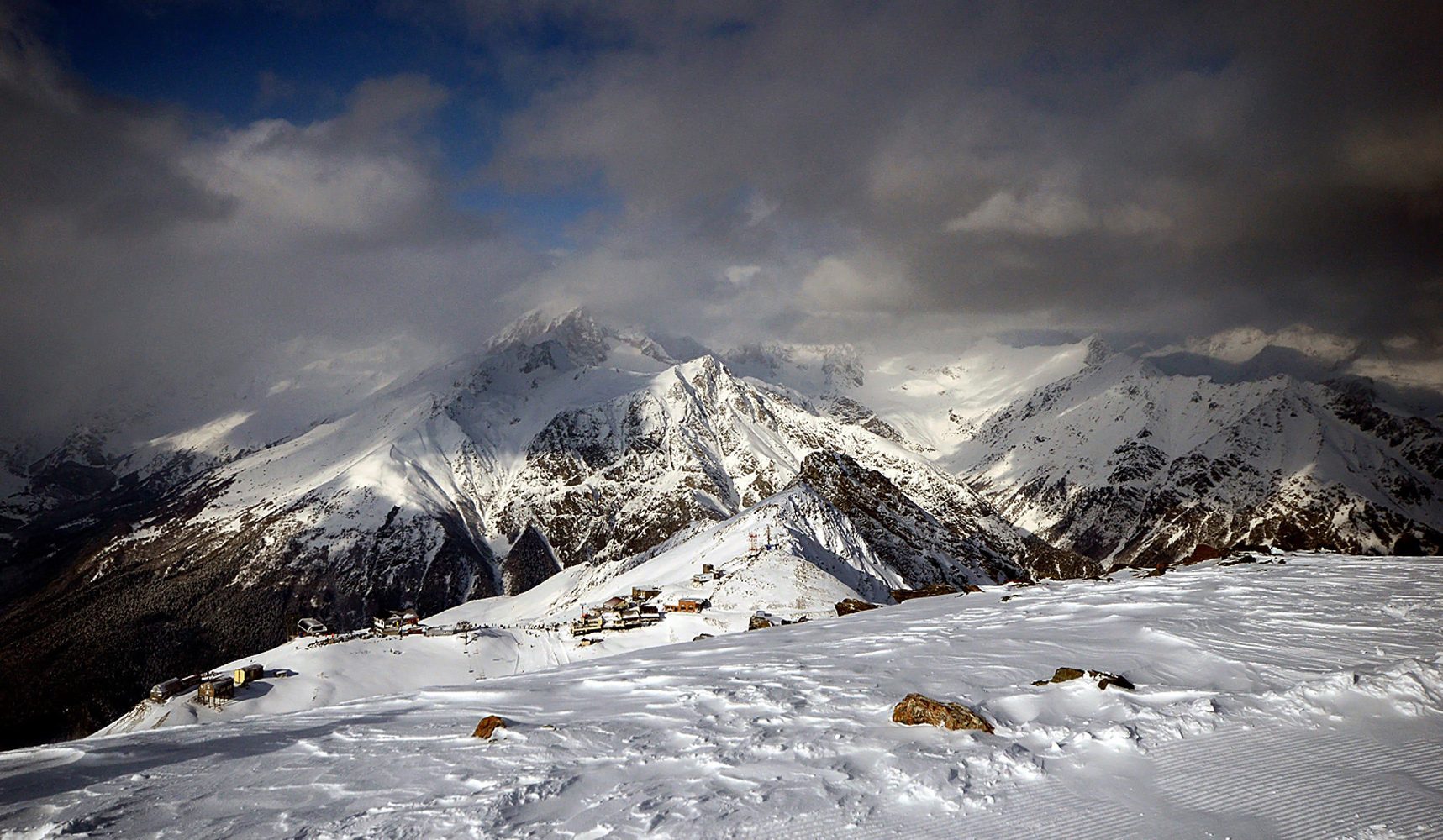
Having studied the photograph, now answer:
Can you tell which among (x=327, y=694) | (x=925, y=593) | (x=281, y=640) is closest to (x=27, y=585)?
(x=281, y=640)

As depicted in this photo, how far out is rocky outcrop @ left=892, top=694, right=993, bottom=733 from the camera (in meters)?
9.64

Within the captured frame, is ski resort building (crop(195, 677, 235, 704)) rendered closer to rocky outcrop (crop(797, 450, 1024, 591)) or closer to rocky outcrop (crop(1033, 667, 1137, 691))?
rocky outcrop (crop(1033, 667, 1137, 691))

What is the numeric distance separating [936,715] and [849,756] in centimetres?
187

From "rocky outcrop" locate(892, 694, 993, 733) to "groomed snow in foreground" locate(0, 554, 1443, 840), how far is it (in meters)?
0.32

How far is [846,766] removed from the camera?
8547 millimetres

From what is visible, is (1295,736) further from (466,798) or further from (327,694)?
(327,694)

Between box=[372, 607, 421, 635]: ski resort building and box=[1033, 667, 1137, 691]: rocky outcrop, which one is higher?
box=[1033, 667, 1137, 691]: rocky outcrop

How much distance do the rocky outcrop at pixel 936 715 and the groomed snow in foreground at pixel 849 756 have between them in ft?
1.06

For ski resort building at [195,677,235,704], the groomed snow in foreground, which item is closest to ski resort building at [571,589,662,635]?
ski resort building at [195,677,235,704]

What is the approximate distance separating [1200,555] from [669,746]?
43.9 m

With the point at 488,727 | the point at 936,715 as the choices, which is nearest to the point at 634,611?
the point at 488,727

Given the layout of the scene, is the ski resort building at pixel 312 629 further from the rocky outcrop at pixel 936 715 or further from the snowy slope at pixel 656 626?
the rocky outcrop at pixel 936 715

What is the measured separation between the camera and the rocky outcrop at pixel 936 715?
9641mm

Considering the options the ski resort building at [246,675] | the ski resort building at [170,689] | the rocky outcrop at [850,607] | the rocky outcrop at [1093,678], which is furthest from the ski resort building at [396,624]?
the rocky outcrop at [1093,678]
